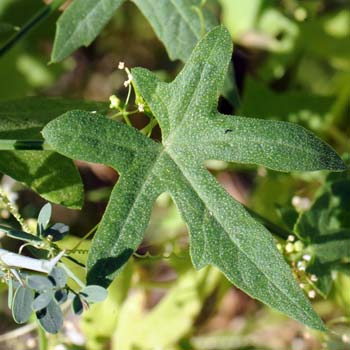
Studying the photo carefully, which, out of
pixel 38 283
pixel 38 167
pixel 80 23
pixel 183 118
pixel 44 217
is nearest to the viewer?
pixel 38 283

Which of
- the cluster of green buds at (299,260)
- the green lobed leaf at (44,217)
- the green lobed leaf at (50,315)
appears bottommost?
the cluster of green buds at (299,260)

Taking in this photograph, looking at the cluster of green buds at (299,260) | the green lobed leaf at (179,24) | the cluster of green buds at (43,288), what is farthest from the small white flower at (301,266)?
the cluster of green buds at (43,288)

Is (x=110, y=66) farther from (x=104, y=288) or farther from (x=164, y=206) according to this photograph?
(x=104, y=288)

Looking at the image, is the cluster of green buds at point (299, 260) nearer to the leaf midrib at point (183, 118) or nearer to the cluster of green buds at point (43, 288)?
the leaf midrib at point (183, 118)

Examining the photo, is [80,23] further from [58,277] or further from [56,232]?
[58,277]

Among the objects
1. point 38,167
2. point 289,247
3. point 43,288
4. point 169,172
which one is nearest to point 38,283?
point 43,288

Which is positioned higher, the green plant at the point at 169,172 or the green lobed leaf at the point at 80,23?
the green lobed leaf at the point at 80,23

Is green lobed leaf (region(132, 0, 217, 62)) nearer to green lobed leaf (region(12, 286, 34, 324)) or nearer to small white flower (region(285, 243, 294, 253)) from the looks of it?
small white flower (region(285, 243, 294, 253))
